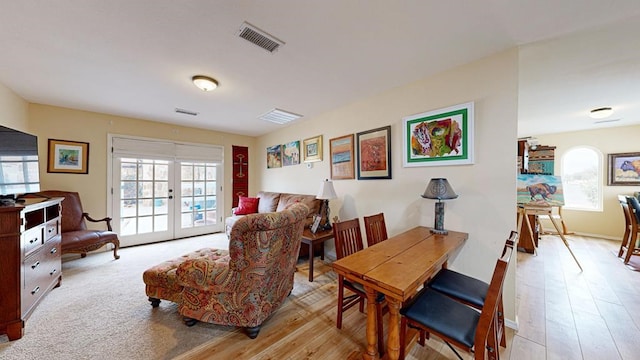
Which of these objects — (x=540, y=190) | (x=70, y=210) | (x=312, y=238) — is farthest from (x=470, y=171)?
(x=70, y=210)

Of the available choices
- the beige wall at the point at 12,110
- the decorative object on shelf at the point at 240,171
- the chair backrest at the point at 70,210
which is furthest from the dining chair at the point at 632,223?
the beige wall at the point at 12,110

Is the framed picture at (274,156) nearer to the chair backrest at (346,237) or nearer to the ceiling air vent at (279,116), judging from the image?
the ceiling air vent at (279,116)

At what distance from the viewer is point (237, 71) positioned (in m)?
2.36

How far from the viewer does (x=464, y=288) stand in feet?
5.28

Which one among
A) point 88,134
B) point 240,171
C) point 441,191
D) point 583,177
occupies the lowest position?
point 441,191

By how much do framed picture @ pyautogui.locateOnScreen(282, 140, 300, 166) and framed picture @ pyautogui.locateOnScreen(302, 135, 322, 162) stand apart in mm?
226

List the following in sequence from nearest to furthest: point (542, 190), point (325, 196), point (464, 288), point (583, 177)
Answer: point (464, 288)
point (325, 196)
point (542, 190)
point (583, 177)

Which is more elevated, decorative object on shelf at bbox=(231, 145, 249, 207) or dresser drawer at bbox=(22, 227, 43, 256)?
decorative object on shelf at bbox=(231, 145, 249, 207)

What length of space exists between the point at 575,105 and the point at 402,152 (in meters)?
3.05

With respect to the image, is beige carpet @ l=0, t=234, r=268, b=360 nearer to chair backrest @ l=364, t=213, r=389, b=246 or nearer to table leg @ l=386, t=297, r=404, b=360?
table leg @ l=386, t=297, r=404, b=360

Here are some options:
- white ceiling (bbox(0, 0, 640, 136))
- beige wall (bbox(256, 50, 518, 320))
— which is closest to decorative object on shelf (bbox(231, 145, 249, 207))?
white ceiling (bbox(0, 0, 640, 136))

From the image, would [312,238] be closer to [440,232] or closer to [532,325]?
[440,232]

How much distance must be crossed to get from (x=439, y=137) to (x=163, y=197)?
5114 mm

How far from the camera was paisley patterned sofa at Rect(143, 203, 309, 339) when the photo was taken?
1618 millimetres
